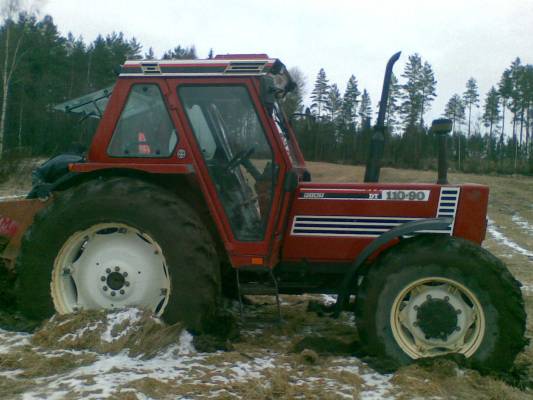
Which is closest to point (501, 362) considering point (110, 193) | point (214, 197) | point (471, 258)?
point (471, 258)

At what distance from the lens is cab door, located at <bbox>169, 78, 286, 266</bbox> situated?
477 centimetres

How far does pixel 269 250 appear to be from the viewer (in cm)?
477

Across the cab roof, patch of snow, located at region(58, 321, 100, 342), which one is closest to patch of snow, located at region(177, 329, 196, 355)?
patch of snow, located at region(58, 321, 100, 342)

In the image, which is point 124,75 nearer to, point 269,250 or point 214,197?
point 214,197

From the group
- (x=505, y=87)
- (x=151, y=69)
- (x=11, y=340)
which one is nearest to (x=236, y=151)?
(x=151, y=69)

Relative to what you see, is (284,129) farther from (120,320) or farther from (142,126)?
(120,320)

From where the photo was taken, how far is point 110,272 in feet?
15.3

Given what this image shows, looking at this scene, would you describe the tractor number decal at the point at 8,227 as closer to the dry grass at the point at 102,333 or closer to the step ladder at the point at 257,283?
the dry grass at the point at 102,333

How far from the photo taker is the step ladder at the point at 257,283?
4766mm

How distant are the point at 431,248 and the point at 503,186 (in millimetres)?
26843

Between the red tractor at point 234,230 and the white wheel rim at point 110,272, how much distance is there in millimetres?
11

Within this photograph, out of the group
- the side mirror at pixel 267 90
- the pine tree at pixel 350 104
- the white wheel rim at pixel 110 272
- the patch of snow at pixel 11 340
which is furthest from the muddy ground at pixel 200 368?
the pine tree at pixel 350 104

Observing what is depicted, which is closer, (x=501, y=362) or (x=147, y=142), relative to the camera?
(x=501, y=362)

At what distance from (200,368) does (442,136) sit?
2.69m
